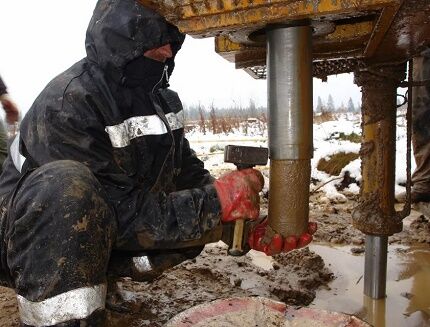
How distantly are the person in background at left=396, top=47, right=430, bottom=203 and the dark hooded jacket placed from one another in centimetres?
200

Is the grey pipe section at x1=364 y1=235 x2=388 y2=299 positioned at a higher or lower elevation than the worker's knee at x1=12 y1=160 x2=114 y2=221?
lower

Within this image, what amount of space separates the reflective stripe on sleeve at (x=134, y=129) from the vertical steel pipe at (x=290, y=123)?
1.72 feet

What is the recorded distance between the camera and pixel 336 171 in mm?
5734

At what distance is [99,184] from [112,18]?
67 cm

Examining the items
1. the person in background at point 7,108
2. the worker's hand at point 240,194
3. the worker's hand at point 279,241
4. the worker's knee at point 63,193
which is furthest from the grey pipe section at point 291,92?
the person in background at point 7,108

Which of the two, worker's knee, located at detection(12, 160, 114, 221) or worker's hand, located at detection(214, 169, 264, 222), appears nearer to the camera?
worker's knee, located at detection(12, 160, 114, 221)

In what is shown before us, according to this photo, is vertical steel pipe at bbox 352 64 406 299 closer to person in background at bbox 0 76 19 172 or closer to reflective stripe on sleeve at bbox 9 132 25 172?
reflective stripe on sleeve at bbox 9 132 25 172

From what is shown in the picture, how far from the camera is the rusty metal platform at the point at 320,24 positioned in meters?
1.31

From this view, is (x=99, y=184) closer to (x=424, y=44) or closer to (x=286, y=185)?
(x=286, y=185)

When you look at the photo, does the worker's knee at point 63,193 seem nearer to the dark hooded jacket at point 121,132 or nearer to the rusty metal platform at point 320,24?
the dark hooded jacket at point 121,132

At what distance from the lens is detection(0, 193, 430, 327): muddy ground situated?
222cm

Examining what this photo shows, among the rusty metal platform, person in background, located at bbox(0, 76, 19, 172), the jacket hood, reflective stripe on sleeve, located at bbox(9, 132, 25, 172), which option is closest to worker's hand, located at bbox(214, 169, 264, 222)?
the rusty metal platform

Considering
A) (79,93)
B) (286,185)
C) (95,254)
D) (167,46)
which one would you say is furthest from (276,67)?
(95,254)

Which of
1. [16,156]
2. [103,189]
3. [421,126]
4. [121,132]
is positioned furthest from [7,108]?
[421,126]
